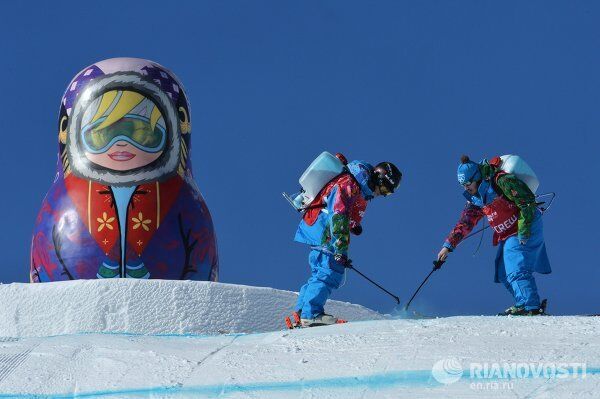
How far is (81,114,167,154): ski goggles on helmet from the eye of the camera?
1104cm

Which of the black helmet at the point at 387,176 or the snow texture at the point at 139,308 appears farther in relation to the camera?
the snow texture at the point at 139,308

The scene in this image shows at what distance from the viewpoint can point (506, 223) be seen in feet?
29.1

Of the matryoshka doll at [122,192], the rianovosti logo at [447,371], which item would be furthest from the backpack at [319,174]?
the rianovosti logo at [447,371]

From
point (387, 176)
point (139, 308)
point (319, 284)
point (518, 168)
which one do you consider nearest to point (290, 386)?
point (319, 284)

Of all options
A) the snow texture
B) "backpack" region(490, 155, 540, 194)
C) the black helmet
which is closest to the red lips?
the snow texture

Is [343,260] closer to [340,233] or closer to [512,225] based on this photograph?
[340,233]

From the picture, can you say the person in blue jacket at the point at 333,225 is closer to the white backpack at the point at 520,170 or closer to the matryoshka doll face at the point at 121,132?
the white backpack at the point at 520,170

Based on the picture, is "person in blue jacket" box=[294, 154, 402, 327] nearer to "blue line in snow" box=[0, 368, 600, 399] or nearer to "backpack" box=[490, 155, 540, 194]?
"backpack" box=[490, 155, 540, 194]

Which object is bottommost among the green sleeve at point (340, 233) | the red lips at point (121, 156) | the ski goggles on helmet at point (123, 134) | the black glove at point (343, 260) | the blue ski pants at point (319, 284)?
the blue ski pants at point (319, 284)

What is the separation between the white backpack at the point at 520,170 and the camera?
8969mm

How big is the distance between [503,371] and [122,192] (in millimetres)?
6453

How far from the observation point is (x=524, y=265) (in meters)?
8.67

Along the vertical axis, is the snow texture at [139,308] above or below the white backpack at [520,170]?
below

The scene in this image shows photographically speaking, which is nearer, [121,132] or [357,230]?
[357,230]
